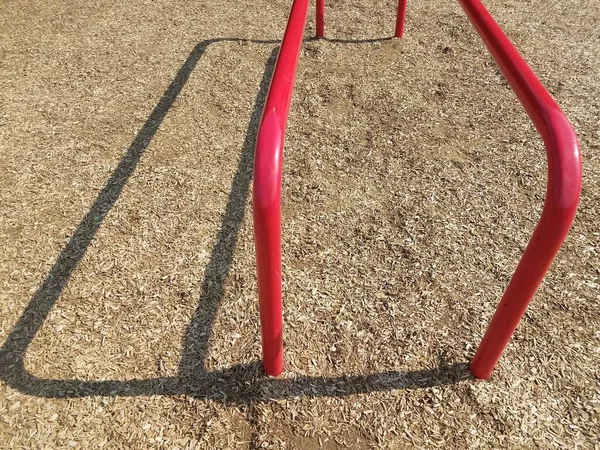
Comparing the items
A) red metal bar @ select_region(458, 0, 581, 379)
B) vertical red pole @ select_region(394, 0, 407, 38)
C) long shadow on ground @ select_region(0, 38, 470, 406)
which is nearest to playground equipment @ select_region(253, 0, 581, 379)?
red metal bar @ select_region(458, 0, 581, 379)

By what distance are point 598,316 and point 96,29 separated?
4661mm

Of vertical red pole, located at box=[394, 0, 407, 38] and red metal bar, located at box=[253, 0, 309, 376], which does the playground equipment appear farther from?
vertical red pole, located at box=[394, 0, 407, 38]

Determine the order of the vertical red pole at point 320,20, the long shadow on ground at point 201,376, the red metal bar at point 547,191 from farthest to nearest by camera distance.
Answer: the vertical red pole at point 320,20 → the long shadow on ground at point 201,376 → the red metal bar at point 547,191

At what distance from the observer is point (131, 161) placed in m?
3.30

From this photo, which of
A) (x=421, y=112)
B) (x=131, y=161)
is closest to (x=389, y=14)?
(x=421, y=112)

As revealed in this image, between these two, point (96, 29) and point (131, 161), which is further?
point (96, 29)

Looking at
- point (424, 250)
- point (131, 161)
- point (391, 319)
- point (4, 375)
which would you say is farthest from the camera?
point (131, 161)

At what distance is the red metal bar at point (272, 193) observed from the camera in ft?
5.13

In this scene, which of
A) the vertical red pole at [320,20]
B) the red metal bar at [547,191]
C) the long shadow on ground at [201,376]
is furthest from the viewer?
the vertical red pole at [320,20]

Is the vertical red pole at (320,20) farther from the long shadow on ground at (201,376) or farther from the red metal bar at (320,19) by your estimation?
the long shadow on ground at (201,376)

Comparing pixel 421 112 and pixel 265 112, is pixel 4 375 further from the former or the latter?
pixel 421 112

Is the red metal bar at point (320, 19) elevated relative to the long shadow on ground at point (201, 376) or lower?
elevated

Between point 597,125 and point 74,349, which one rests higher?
point 597,125

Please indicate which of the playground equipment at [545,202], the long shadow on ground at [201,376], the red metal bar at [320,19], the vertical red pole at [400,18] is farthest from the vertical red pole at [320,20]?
the long shadow on ground at [201,376]
